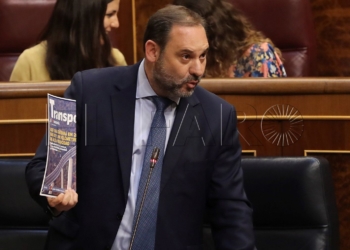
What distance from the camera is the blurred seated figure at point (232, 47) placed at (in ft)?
5.86

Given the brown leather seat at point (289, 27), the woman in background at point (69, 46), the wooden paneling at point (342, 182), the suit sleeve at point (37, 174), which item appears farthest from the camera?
the brown leather seat at point (289, 27)

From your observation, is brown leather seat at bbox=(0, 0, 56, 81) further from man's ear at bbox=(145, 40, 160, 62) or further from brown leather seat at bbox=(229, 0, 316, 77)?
man's ear at bbox=(145, 40, 160, 62)

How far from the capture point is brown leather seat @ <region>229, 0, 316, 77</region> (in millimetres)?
2023

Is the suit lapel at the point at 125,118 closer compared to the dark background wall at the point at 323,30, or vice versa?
the suit lapel at the point at 125,118

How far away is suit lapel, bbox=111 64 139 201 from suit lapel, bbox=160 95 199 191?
0.20 ft

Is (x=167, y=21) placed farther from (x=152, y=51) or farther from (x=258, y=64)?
(x=258, y=64)

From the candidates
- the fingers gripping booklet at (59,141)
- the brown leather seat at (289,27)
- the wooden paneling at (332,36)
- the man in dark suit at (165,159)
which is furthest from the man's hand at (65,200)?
the wooden paneling at (332,36)

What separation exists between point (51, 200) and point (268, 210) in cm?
41

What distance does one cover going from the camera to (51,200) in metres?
1.03

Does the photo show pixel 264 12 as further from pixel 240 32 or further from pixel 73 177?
pixel 73 177

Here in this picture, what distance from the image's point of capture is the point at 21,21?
209 cm

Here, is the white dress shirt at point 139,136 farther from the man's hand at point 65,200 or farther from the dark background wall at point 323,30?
the dark background wall at point 323,30

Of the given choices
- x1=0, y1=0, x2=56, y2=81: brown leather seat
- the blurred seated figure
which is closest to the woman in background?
the blurred seated figure

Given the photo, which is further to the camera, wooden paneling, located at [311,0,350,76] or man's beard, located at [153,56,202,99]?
wooden paneling, located at [311,0,350,76]
